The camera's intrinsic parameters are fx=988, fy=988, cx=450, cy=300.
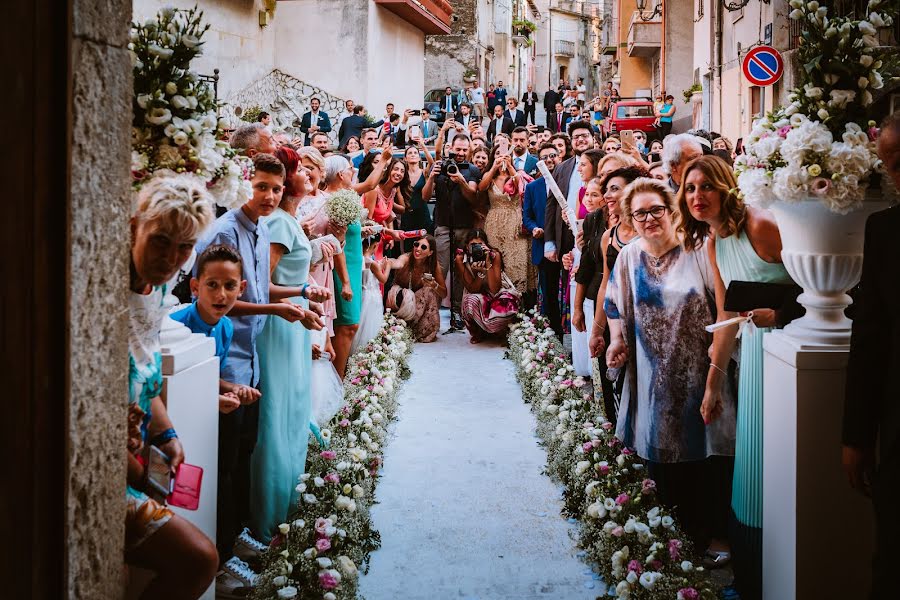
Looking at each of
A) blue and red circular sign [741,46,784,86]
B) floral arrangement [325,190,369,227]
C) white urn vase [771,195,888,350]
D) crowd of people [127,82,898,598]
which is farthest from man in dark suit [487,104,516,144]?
white urn vase [771,195,888,350]

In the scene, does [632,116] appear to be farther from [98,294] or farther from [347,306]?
[98,294]

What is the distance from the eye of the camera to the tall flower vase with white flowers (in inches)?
139

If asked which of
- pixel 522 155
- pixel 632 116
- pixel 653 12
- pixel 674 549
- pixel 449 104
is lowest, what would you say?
pixel 674 549

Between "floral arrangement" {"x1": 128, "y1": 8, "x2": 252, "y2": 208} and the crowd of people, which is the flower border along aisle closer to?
the crowd of people

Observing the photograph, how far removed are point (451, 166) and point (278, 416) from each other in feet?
22.7

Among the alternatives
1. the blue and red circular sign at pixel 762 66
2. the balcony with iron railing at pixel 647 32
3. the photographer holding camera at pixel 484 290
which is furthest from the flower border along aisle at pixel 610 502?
the balcony with iron railing at pixel 647 32

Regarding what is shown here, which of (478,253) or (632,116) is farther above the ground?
(632,116)

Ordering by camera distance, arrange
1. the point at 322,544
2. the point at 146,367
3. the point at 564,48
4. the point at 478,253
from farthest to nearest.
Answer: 1. the point at 564,48
2. the point at 478,253
3. the point at 322,544
4. the point at 146,367

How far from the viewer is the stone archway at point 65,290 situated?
7.26 feet

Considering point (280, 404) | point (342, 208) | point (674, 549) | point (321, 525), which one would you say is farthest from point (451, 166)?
point (674, 549)

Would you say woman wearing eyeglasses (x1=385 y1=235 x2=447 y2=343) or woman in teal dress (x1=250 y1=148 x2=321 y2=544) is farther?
woman wearing eyeglasses (x1=385 y1=235 x2=447 y2=343)

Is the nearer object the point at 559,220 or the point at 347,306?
the point at 347,306

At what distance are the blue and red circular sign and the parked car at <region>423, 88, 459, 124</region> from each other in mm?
13621

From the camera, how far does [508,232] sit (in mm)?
11633
